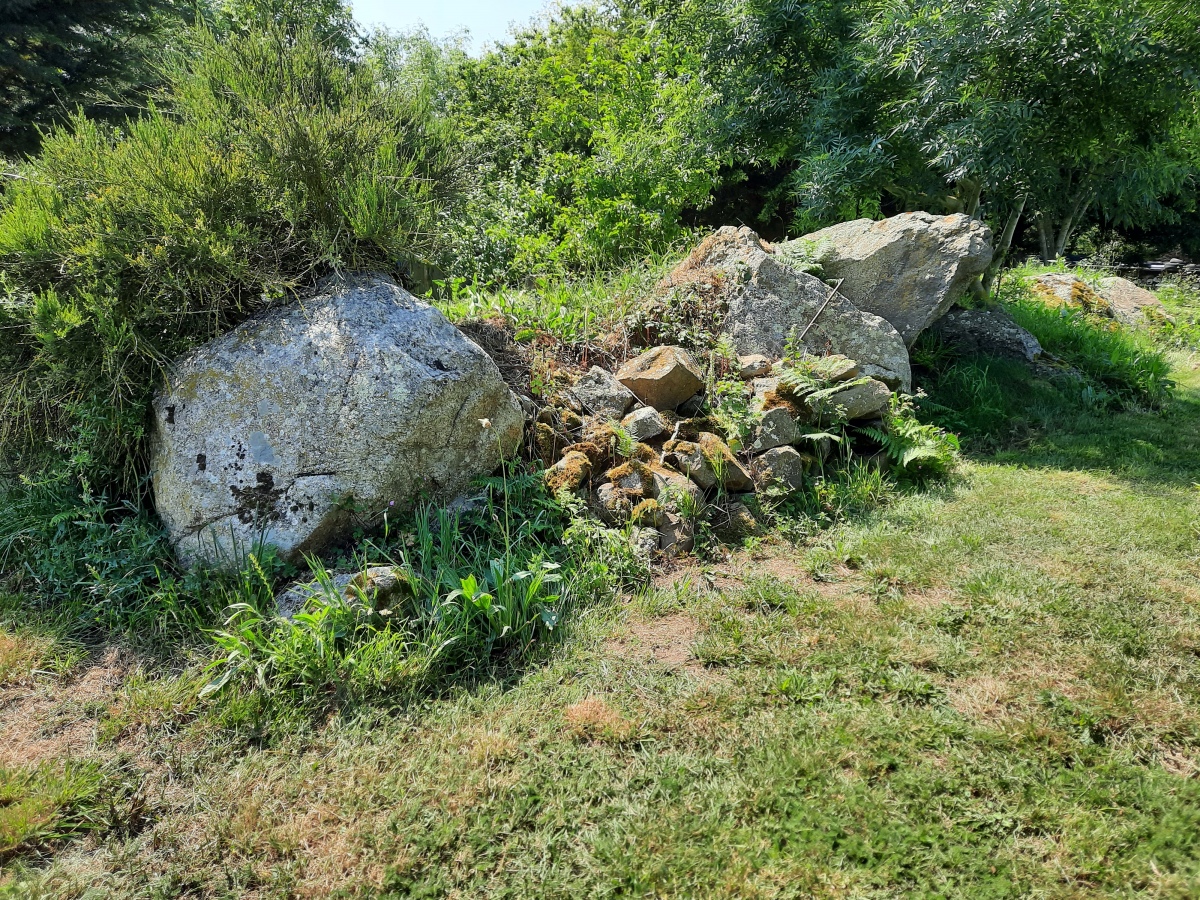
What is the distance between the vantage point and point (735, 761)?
260 cm

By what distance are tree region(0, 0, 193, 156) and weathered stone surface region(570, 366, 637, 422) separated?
10380 mm

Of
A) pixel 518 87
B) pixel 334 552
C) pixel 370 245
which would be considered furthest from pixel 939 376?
pixel 518 87

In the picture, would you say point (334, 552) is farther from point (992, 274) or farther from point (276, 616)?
point (992, 274)

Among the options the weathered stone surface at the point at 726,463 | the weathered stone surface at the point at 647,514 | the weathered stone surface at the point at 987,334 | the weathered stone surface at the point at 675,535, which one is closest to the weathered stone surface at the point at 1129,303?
the weathered stone surface at the point at 987,334

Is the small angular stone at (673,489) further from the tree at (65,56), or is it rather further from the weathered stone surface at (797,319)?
the tree at (65,56)

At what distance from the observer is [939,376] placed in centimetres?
679

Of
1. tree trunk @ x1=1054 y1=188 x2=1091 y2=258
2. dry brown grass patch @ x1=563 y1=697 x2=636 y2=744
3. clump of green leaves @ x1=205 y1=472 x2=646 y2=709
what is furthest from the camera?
tree trunk @ x1=1054 y1=188 x2=1091 y2=258

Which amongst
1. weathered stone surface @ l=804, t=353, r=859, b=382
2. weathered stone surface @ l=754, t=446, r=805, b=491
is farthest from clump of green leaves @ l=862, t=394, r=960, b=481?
weathered stone surface @ l=754, t=446, r=805, b=491

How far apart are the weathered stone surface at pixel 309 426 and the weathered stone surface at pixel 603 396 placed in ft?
2.86

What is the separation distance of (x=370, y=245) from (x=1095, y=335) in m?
→ 8.16

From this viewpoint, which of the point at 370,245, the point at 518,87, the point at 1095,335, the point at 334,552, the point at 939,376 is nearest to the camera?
the point at 334,552

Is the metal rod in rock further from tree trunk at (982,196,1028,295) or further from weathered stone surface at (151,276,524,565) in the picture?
tree trunk at (982,196,1028,295)

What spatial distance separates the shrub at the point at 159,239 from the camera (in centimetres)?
374

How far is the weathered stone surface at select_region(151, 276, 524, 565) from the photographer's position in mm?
3658
